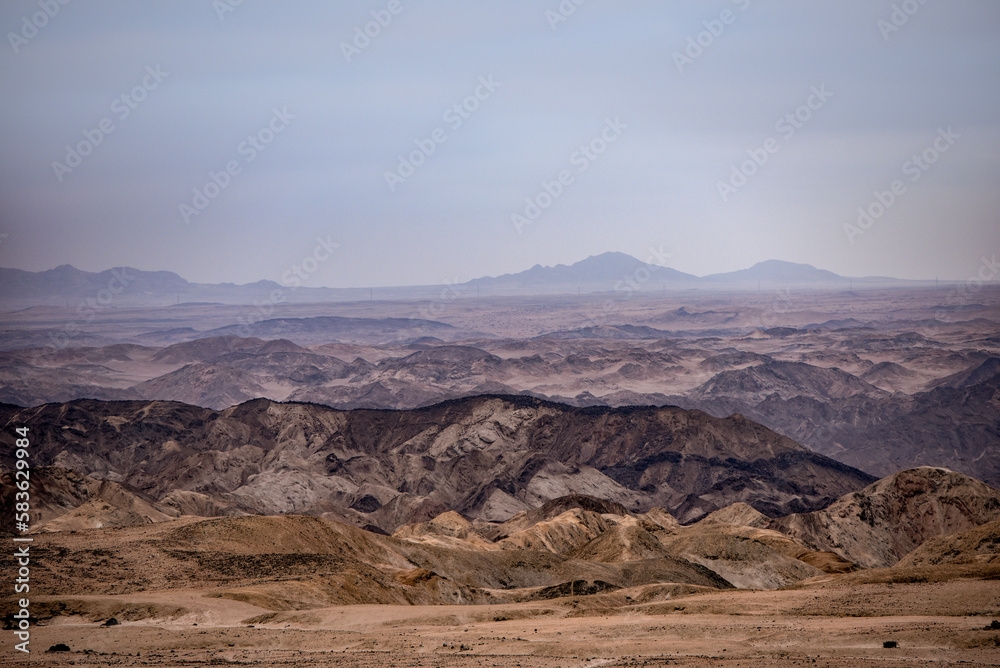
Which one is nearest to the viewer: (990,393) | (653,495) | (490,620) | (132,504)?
(490,620)

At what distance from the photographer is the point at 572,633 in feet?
113

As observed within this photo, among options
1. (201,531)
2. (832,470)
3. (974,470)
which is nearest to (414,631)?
(201,531)

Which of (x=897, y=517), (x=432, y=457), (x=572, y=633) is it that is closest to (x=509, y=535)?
(x=897, y=517)

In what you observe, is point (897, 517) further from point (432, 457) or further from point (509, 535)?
point (432, 457)

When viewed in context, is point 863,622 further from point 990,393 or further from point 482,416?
point 990,393

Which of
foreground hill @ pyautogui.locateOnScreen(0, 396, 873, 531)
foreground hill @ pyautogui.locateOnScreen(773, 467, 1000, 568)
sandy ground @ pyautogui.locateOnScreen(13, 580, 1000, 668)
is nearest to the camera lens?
sandy ground @ pyautogui.locateOnScreen(13, 580, 1000, 668)

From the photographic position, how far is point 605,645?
31281 mm

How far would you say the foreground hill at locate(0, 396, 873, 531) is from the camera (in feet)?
361

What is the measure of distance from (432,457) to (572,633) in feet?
301

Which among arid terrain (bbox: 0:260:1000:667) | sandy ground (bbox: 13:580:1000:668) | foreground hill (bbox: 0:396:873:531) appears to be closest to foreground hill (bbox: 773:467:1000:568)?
arid terrain (bbox: 0:260:1000:667)

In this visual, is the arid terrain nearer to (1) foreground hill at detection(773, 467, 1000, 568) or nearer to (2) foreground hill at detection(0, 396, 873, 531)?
(1) foreground hill at detection(773, 467, 1000, 568)

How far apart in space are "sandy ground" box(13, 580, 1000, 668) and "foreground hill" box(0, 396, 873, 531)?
57.8 metres

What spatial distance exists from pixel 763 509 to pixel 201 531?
7252 cm

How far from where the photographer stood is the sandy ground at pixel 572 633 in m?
28.9
